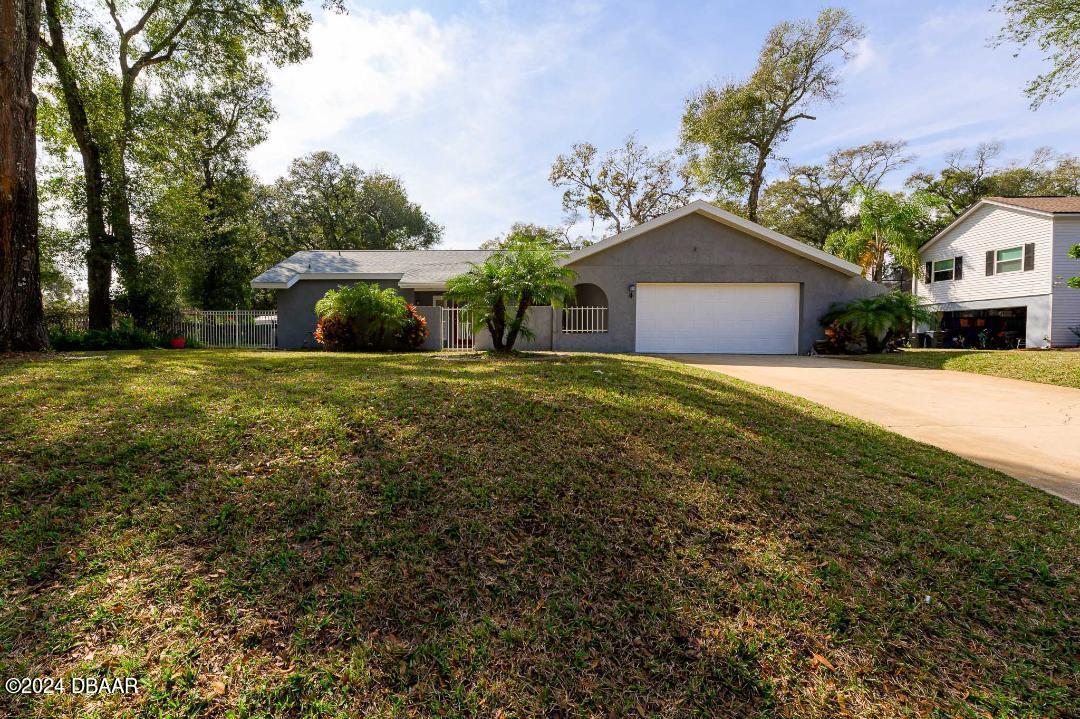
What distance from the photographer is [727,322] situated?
1334 cm

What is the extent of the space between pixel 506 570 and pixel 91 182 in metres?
17.0

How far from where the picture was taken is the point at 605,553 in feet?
7.42

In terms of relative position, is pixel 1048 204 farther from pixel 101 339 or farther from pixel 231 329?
pixel 101 339

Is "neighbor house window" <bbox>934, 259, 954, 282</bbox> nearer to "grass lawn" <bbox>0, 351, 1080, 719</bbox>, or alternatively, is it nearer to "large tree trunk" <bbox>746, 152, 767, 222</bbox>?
"large tree trunk" <bbox>746, 152, 767, 222</bbox>

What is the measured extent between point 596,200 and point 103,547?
1092 inches

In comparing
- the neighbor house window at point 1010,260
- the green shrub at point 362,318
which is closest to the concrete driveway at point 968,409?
the green shrub at point 362,318

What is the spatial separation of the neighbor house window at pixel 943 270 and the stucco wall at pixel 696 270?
9690 millimetres

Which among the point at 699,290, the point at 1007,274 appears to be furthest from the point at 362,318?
the point at 1007,274

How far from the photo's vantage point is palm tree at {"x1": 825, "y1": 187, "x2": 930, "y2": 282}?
20016 millimetres

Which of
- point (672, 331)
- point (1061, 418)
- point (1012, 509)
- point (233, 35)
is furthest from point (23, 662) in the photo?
point (233, 35)

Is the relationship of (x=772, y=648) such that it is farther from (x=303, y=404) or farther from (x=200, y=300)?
(x=200, y=300)

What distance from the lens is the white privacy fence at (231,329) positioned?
583 inches

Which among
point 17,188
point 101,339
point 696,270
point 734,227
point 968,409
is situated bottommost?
point 968,409

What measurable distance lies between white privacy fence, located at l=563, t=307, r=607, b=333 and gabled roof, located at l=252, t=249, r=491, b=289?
372 centimetres
